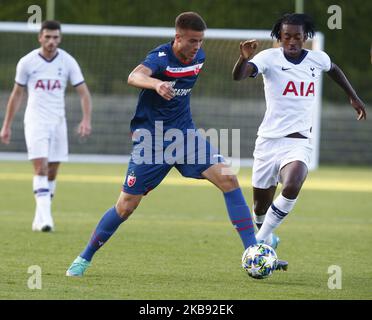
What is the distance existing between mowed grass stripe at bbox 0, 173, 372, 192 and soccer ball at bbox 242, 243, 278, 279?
462 inches

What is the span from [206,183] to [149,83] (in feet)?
45.5

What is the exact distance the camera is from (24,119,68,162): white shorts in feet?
39.8

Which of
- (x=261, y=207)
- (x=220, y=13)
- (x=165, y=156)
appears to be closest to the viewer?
(x=165, y=156)

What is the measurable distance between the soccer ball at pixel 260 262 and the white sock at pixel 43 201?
14.3 feet

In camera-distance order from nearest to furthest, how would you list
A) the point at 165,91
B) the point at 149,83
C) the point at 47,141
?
1. the point at 165,91
2. the point at 149,83
3. the point at 47,141

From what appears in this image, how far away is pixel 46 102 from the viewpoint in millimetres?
12344

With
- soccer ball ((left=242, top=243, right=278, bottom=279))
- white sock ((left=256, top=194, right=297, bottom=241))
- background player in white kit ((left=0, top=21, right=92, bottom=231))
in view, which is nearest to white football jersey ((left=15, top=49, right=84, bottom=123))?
background player in white kit ((left=0, top=21, right=92, bottom=231))

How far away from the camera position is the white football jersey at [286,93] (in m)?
9.01

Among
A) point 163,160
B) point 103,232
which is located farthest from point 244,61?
point 103,232

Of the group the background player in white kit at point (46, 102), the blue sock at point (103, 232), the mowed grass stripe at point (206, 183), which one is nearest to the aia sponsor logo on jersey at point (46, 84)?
the background player in white kit at point (46, 102)
